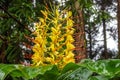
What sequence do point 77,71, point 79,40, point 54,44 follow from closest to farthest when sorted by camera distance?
1. point 77,71
2. point 54,44
3. point 79,40

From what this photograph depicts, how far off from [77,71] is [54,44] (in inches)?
27.9

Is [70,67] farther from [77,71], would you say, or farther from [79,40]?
[79,40]

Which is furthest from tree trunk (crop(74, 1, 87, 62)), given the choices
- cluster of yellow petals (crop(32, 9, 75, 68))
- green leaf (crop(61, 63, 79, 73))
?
green leaf (crop(61, 63, 79, 73))

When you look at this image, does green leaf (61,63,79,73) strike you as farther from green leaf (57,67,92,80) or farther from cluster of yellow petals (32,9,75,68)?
cluster of yellow petals (32,9,75,68)

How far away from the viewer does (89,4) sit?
6195 millimetres

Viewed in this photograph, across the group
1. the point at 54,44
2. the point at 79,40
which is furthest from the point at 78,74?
the point at 79,40

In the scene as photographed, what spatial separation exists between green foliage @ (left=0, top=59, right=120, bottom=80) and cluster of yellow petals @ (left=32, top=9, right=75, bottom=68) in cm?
54

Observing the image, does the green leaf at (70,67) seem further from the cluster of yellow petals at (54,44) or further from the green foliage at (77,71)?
the cluster of yellow petals at (54,44)

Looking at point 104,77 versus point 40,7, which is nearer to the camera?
point 104,77

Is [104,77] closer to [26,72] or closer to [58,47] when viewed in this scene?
[26,72]

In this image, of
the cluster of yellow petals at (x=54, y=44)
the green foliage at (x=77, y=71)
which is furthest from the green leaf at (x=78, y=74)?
Answer: the cluster of yellow petals at (x=54, y=44)

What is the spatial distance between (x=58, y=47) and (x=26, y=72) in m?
0.75

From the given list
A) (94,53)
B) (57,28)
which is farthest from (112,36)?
(57,28)

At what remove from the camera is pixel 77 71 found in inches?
59.7
